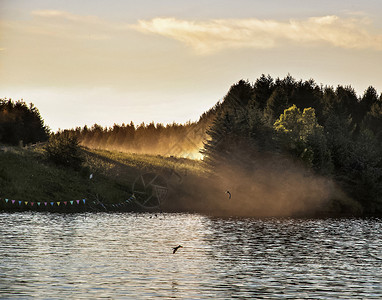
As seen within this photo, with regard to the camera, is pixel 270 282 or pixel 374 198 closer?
pixel 270 282

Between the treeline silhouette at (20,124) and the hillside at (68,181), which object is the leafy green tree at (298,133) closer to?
the hillside at (68,181)

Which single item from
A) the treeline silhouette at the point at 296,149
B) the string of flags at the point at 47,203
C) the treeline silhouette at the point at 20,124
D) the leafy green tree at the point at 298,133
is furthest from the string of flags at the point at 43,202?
the leafy green tree at the point at 298,133

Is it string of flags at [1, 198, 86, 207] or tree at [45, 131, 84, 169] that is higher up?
tree at [45, 131, 84, 169]

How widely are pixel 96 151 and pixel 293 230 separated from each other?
218 ft

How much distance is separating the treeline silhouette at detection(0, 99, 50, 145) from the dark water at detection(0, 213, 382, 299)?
63048mm

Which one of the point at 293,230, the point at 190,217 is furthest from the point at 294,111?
the point at 293,230

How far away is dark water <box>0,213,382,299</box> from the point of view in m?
30.1

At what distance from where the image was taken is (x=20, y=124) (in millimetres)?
134375

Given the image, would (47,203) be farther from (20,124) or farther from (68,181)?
(20,124)

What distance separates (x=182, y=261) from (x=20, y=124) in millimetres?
101656

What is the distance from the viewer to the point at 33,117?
5630 inches

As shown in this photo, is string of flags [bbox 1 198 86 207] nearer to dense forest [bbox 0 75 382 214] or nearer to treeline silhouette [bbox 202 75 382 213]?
dense forest [bbox 0 75 382 214]

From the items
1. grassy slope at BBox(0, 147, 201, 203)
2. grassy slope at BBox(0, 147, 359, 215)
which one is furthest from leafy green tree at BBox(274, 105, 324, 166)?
grassy slope at BBox(0, 147, 201, 203)

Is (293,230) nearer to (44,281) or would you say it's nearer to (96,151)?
(44,281)
